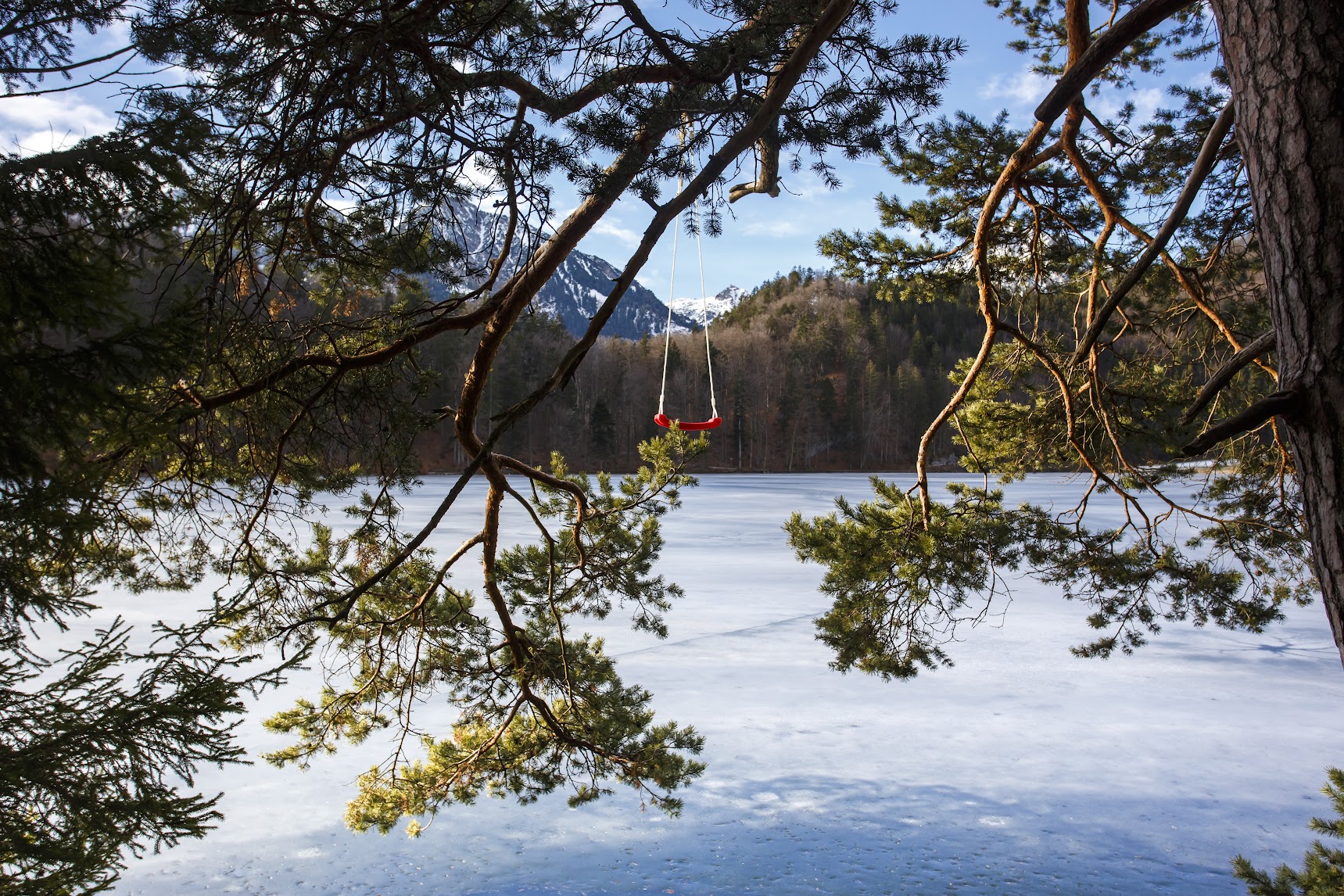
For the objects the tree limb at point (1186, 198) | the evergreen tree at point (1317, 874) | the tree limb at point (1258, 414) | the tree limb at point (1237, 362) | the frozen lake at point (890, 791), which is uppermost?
the tree limb at point (1186, 198)

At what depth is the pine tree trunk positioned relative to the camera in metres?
1.16

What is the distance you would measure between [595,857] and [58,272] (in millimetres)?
3084

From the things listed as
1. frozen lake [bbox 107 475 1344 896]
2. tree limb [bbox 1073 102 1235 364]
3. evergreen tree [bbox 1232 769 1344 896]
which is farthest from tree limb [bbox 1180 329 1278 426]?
frozen lake [bbox 107 475 1344 896]

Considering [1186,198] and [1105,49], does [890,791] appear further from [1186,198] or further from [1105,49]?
[1105,49]

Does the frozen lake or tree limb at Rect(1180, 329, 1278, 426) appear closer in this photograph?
tree limb at Rect(1180, 329, 1278, 426)

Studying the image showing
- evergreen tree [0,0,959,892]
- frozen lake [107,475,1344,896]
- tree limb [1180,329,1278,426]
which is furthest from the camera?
frozen lake [107,475,1344,896]

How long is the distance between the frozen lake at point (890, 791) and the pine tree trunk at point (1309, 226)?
113 inches

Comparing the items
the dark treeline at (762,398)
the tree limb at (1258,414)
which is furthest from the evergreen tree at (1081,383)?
the dark treeline at (762,398)

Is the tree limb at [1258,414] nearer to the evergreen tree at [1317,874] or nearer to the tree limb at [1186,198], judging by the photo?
the tree limb at [1186,198]

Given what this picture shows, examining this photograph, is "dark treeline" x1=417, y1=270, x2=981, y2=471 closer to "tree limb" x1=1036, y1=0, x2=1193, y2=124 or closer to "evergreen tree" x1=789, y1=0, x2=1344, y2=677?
"evergreen tree" x1=789, y1=0, x2=1344, y2=677

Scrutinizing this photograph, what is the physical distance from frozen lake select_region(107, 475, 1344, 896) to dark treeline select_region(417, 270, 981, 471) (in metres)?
23.8

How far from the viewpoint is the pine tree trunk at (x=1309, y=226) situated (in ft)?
3.81

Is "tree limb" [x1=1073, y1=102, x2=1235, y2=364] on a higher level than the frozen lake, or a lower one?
higher

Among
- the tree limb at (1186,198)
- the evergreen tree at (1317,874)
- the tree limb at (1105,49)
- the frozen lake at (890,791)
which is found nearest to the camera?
the tree limb at (1105,49)
